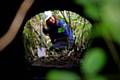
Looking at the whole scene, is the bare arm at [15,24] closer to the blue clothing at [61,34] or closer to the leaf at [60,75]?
the leaf at [60,75]

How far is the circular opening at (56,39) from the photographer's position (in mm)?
5223

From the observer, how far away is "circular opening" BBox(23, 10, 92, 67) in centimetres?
522

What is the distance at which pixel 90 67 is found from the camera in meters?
0.44

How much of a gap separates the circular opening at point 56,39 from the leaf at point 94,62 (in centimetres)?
473

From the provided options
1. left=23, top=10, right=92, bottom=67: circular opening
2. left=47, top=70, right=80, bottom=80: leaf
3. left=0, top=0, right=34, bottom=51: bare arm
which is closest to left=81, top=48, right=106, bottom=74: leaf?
left=47, top=70, right=80, bottom=80: leaf

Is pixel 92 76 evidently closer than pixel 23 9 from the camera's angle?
Yes

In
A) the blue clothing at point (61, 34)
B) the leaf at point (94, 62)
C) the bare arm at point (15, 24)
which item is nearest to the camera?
the leaf at point (94, 62)

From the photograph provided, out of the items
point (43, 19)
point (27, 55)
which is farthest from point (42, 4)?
point (27, 55)

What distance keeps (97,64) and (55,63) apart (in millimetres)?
4743

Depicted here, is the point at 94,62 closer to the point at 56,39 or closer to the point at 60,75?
the point at 60,75

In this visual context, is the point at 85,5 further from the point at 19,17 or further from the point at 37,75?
the point at 37,75

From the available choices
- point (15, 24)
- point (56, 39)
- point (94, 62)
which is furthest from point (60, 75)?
point (56, 39)

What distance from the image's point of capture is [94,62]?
A: 1.42 ft

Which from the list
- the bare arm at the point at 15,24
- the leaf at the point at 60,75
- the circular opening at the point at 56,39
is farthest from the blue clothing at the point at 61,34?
the leaf at the point at 60,75
